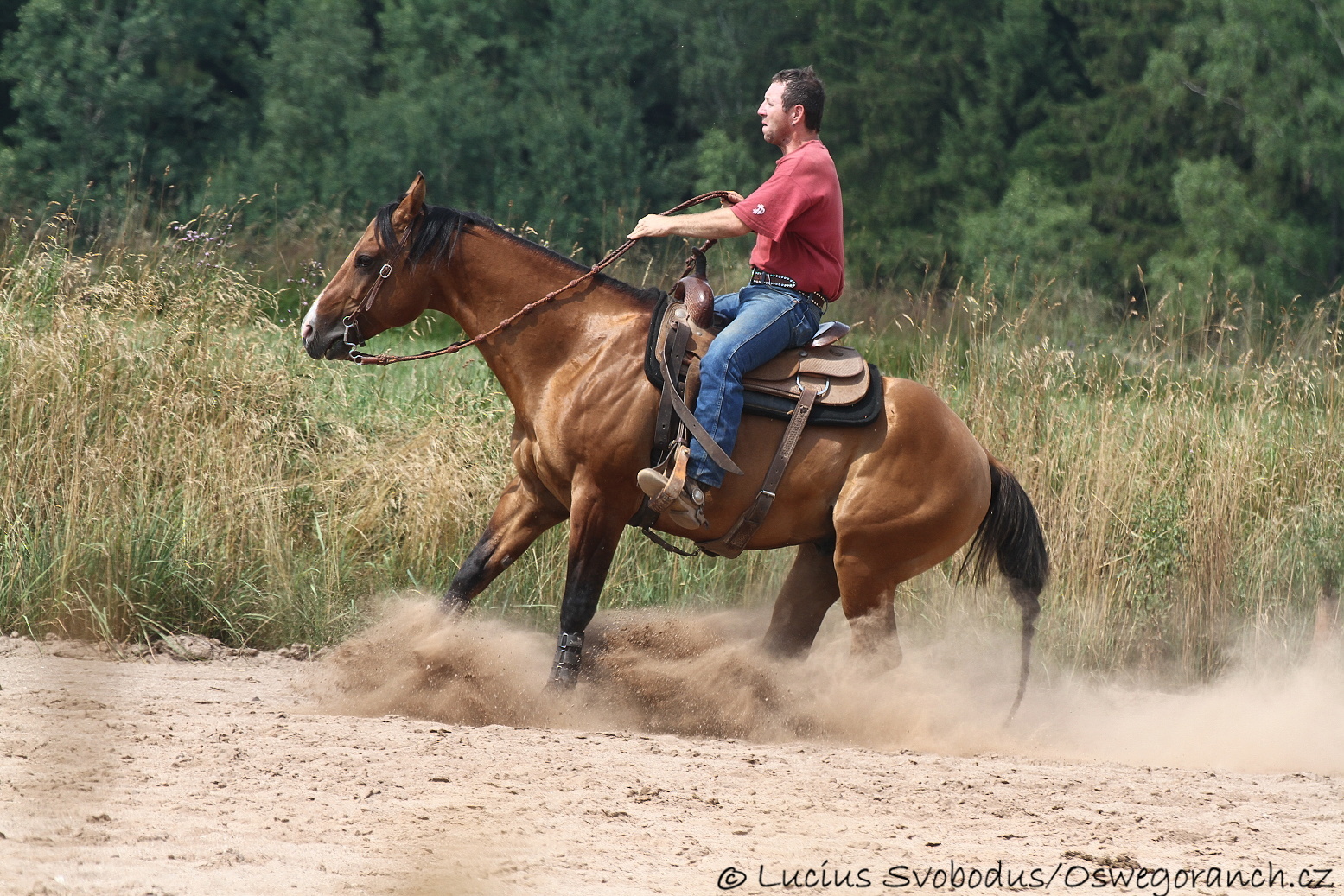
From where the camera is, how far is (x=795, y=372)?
6.07m

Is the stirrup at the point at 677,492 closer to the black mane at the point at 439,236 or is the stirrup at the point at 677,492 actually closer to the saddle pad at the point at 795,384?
the saddle pad at the point at 795,384

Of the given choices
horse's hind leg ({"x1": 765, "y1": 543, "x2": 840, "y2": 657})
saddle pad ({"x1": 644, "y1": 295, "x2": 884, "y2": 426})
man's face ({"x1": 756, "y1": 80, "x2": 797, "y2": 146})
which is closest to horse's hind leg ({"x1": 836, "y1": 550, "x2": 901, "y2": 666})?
horse's hind leg ({"x1": 765, "y1": 543, "x2": 840, "y2": 657})

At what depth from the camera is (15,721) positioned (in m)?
5.07

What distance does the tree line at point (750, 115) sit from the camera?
1099 inches

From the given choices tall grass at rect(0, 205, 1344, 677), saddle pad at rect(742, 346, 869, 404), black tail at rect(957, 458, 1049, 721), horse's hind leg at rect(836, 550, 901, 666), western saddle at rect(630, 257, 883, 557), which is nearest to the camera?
western saddle at rect(630, 257, 883, 557)

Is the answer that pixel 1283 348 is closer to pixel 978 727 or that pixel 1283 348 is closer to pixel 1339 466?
pixel 1339 466

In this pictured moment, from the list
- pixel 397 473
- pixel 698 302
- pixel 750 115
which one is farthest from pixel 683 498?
pixel 750 115

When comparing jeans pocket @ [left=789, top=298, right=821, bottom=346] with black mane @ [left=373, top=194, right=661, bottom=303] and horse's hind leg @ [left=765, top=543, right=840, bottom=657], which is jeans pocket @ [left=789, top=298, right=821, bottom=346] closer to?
black mane @ [left=373, top=194, right=661, bottom=303]

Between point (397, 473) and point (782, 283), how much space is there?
319 cm

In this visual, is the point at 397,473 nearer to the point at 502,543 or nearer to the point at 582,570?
the point at 502,543

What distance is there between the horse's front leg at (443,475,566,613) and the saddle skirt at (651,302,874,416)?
917 millimetres

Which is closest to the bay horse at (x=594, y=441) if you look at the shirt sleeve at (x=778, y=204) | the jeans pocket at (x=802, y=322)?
the jeans pocket at (x=802, y=322)

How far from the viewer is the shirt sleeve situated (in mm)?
5773

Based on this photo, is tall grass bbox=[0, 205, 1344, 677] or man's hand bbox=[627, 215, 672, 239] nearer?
man's hand bbox=[627, 215, 672, 239]
